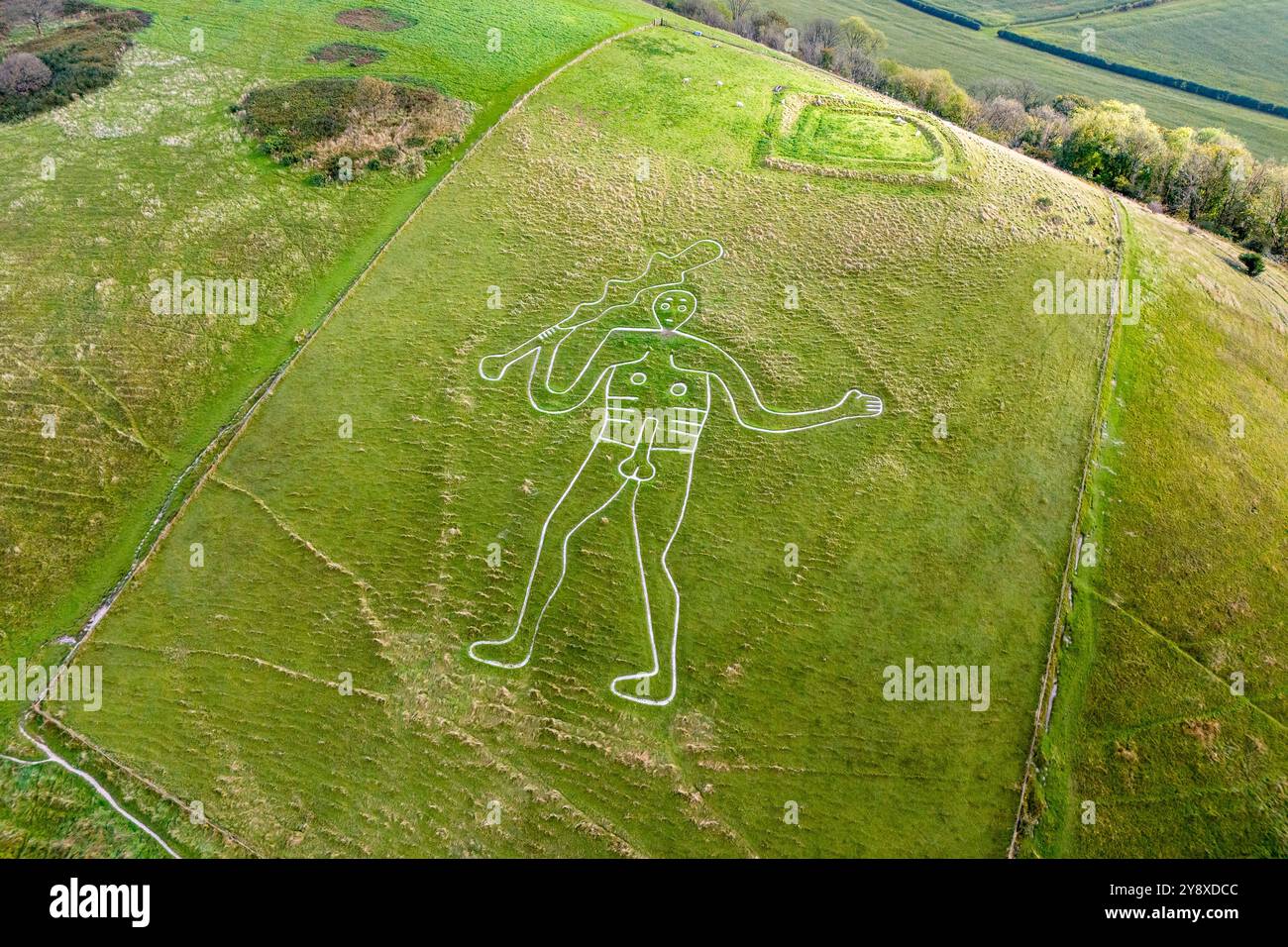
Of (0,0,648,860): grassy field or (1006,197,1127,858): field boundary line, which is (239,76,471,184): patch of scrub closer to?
(0,0,648,860): grassy field

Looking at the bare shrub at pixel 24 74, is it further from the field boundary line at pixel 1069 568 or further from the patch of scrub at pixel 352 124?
the field boundary line at pixel 1069 568

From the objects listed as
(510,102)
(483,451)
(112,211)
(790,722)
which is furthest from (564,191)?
(790,722)

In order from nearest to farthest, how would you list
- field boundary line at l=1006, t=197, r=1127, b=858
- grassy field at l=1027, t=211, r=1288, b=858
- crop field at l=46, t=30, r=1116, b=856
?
crop field at l=46, t=30, r=1116, b=856 → grassy field at l=1027, t=211, r=1288, b=858 → field boundary line at l=1006, t=197, r=1127, b=858

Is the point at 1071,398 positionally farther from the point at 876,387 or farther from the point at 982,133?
the point at 982,133

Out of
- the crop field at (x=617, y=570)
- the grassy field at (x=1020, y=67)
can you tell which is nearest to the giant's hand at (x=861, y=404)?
the crop field at (x=617, y=570)

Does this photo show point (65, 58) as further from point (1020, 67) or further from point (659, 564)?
point (1020, 67)

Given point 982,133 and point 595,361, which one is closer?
point 595,361

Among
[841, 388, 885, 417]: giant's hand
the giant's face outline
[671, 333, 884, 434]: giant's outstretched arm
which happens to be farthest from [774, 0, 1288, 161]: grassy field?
[671, 333, 884, 434]: giant's outstretched arm
